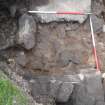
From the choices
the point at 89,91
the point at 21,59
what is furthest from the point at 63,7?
the point at 89,91

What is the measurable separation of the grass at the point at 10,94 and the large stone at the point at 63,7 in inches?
73.0

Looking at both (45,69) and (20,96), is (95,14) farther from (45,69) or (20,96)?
(20,96)

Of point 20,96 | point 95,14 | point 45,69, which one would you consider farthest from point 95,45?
point 20,96

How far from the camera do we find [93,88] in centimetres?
611

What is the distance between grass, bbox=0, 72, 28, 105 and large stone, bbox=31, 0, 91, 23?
1.85 metres

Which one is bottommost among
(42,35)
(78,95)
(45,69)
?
(78,95)

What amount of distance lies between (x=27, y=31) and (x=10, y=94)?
65.5 inches

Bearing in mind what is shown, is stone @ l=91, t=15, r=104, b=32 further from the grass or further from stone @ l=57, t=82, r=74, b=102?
the grass

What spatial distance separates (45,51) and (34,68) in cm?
34

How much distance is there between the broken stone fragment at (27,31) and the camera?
607 centimetres

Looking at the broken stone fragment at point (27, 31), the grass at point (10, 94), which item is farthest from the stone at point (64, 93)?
the grass at point (10, 94)

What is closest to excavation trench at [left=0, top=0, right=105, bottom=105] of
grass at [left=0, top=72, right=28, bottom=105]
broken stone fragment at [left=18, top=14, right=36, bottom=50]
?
broken stone fragment at [left=18, top=14, right=36, bottom=50]

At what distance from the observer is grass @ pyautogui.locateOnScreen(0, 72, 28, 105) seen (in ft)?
14.9

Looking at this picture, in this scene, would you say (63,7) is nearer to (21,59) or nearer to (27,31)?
(27,31)
